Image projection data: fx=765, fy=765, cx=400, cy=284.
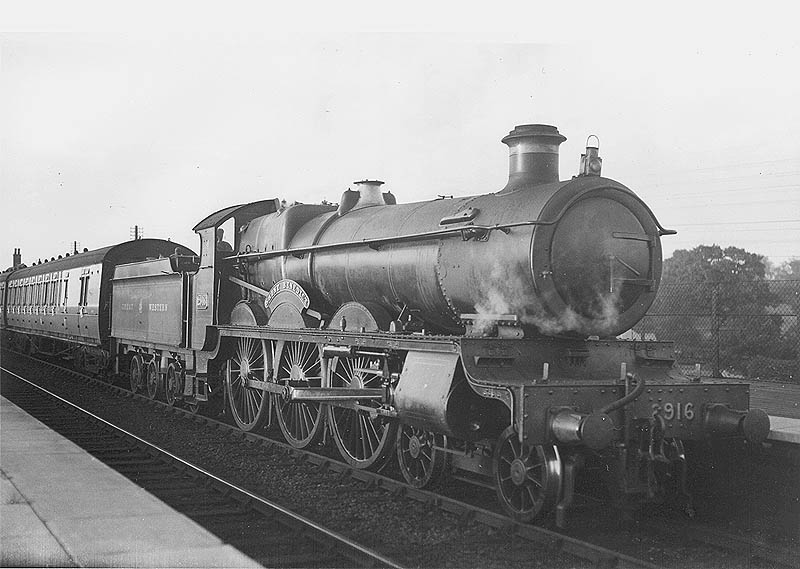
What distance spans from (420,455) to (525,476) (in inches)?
71.2

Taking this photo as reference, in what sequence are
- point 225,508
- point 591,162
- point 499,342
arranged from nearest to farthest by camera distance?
point 499,342 < point 591,162 < point 225,508

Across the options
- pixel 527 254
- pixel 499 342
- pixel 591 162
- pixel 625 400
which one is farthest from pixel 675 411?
pixel 591 162

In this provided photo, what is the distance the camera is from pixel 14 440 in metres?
9.40

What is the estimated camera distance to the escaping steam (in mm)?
6516

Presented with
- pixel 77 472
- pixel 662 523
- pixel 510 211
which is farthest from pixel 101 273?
pixel 662 523

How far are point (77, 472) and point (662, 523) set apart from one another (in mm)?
5592

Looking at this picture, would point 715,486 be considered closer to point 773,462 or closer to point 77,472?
point 773,462

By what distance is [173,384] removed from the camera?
1323 cm

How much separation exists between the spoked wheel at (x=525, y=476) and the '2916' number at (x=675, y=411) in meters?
1.03

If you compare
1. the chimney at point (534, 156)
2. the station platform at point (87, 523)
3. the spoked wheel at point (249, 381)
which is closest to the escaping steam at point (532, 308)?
the chimney at point (534, 156)

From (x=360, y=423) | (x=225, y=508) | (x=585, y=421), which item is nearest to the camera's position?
(x=585, y=421)

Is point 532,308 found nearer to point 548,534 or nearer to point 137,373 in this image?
point 548,534

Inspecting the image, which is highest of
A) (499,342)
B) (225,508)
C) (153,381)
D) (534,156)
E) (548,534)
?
(534,156)

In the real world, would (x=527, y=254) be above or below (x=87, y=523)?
above
